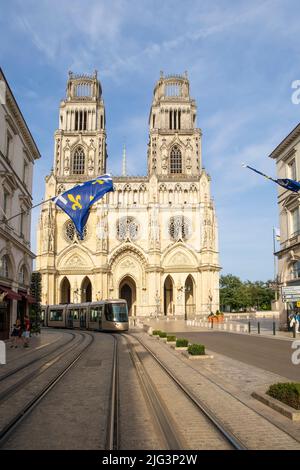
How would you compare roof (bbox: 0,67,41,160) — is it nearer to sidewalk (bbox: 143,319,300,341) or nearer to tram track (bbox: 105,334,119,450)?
tram track (bbox: 105,334,119,450)

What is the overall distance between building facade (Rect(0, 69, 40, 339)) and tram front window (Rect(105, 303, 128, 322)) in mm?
6351

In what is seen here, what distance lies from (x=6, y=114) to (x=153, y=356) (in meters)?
15.3

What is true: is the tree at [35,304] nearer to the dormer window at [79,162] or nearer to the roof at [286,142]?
the roof at [286,142]

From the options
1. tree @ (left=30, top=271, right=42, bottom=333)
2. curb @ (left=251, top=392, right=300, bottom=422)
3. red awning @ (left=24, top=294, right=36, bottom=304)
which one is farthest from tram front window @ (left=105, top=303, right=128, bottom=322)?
curb @ (left=251, top=392, right=300, bottom=422)

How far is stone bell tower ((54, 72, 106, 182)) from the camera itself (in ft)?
225

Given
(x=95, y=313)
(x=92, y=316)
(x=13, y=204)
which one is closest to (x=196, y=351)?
(x=13, y=204)

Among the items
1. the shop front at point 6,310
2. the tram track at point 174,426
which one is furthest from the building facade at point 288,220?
the tram track at point 174,426

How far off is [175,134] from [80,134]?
1570cm

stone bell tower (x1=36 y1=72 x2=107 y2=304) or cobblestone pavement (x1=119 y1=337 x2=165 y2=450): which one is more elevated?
stone bell tower (x1=36 y1=72 x2=107 y2=304)

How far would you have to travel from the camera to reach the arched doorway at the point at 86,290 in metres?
65.8

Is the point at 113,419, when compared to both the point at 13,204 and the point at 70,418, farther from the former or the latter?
the point at 13,204

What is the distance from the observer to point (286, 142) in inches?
1196

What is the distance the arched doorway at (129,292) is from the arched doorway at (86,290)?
200 inches
